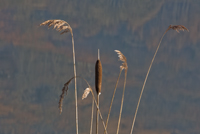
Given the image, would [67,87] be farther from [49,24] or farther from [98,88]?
[49,24]

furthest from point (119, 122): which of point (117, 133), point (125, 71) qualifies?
point (125, 71)

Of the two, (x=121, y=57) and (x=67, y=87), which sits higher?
(x=121, y=57)

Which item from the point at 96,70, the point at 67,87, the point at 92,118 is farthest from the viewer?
the point at 92,118

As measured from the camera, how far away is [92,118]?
A: 3.29m

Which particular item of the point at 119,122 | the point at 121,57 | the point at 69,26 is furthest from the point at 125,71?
the point at 69,26

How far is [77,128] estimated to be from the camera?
317 centimetres

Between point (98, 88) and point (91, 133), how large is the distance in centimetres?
71

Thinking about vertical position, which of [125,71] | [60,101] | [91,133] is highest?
[125,71]

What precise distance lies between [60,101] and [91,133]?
1.90 feet

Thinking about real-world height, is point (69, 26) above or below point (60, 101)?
above

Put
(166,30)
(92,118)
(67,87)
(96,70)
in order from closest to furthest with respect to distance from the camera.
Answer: (96,70)
(67,87)
(92,118)
(166,30)

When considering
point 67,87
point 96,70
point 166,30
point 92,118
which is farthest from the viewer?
point 166,30

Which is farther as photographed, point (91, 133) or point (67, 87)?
point (91, 133)

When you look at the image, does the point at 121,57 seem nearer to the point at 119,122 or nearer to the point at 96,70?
the point at 96,70
